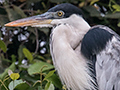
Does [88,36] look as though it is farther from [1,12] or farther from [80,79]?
[1,12]

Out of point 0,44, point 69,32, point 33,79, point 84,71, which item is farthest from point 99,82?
point 0,44

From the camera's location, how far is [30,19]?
167cm

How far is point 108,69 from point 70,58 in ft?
0.78

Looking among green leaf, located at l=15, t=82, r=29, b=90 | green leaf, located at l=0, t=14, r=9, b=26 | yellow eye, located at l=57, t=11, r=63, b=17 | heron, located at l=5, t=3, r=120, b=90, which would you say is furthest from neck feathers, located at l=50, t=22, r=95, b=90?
green leaf, located at l=0, t=14, r=9, b=26

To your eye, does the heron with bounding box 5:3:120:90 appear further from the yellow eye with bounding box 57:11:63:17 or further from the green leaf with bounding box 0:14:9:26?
the green leaf with bounding box 0:14:9:26

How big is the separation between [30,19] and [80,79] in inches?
20.0

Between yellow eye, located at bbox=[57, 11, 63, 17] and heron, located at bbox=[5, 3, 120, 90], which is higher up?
yellow eye, located at bbox=[57, 11, 63, 17]

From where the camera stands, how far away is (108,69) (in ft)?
5.03

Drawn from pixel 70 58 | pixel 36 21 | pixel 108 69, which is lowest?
pixel 108 69

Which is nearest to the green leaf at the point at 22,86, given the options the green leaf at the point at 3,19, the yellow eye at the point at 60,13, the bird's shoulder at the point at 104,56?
the bird's shoulder at the point at 104,56

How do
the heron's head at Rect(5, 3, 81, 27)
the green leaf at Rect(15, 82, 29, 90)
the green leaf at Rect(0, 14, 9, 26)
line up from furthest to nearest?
1. the green leaf at Rect(0, 14, 9, 26)
2. the heron's head at Rect(5, 3, 81, 27)
3. the green leaf at Rect(15, 82, 29, 90)

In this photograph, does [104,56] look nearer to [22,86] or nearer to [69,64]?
[69,64]

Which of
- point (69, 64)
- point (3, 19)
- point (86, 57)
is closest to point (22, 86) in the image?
point (69, 64)

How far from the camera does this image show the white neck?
1523 millimetres
